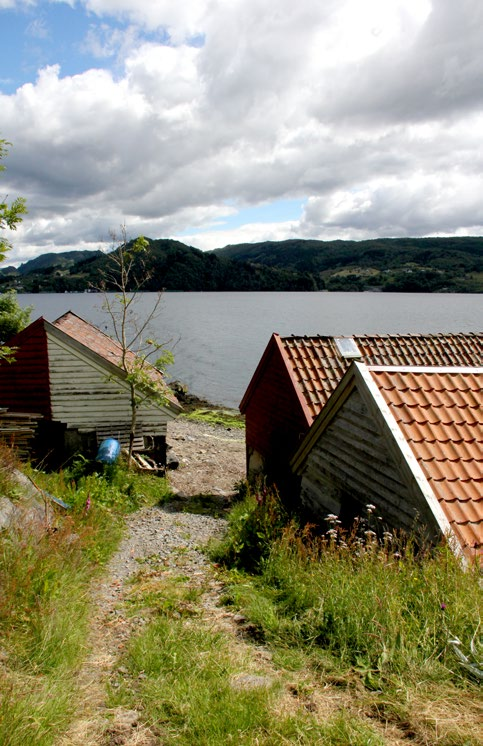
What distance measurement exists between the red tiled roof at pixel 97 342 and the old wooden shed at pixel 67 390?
0.10 meters

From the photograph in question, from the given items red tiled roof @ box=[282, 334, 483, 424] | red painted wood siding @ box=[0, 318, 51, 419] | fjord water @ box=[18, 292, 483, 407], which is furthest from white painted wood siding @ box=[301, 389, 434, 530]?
fjord water @ box=[18, 292, 483, 407]

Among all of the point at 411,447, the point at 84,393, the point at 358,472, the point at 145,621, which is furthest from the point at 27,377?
the point at 411,447

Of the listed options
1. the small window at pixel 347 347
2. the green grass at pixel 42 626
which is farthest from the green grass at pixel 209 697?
the small window at pixel 347 347

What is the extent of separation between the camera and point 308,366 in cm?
1360

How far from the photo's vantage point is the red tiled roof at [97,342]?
1771cm

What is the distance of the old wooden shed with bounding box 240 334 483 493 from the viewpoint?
13.2m

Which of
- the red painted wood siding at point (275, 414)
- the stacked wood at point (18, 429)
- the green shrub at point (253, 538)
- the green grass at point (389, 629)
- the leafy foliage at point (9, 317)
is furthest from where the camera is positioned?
the leafy foliage at point (9, 317)

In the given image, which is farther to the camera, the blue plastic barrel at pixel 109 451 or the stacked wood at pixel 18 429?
the blue plastic barrel at pixel 109 451

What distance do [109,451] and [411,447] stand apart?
1226 cm

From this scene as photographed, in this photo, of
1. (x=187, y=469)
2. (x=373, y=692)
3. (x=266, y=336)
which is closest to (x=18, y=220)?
(x=373, y=692)

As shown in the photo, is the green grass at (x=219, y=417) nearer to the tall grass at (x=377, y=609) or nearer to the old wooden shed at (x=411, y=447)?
the old wooden shed at (x=411, y=447)

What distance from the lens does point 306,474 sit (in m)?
10.2

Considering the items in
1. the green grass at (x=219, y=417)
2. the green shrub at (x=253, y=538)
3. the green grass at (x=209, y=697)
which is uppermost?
the green grass at (x=209, y=697)

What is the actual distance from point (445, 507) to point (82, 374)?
14404 millimetres
